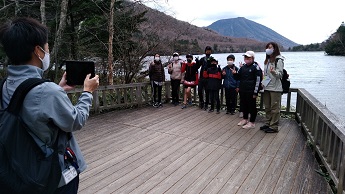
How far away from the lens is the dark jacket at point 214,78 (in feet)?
19.1

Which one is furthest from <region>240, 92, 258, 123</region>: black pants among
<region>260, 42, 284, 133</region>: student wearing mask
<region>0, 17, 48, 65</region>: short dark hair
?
<region>0, 17, 48, 65</region>: short dark hair

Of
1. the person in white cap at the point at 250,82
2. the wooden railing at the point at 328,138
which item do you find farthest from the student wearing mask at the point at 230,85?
the wooden railing at the point at 328,138

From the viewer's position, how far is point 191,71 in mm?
6340

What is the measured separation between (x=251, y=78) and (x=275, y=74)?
0.45 meters

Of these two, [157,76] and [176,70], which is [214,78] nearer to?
[176,70]

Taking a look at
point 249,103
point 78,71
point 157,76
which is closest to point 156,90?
point 157,76

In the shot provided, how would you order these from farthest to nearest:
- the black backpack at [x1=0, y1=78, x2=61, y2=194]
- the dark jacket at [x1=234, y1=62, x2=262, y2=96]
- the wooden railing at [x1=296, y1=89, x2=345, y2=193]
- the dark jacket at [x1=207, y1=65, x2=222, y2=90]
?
the dark jacket at [x1=207, y1=65, x2=222, y2=90] < the dark jacket at [x1=234, y1=62, x2=262, y2=96] < the wooden railing at [x1=296, y1=89, x2=345, y2=193] < the black backpack at [x1=0, y1=78, x2=61, y2=194]

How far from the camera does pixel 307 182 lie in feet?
9.48

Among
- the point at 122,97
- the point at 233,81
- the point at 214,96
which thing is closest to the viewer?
the point at 233,81

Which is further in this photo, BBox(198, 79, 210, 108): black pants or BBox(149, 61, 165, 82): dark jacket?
BBox(149, 61, 165, 82): dark jacket

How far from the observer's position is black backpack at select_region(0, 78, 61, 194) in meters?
1.08

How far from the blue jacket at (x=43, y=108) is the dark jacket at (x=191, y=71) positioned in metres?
5.19

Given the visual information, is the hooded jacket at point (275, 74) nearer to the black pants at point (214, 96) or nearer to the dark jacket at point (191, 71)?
the black pants at point (214, 96)

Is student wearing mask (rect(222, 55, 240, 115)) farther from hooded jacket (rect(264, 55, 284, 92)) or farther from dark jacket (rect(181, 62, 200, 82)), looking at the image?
hooded jacket (rect(264, 55, 284, 92))
